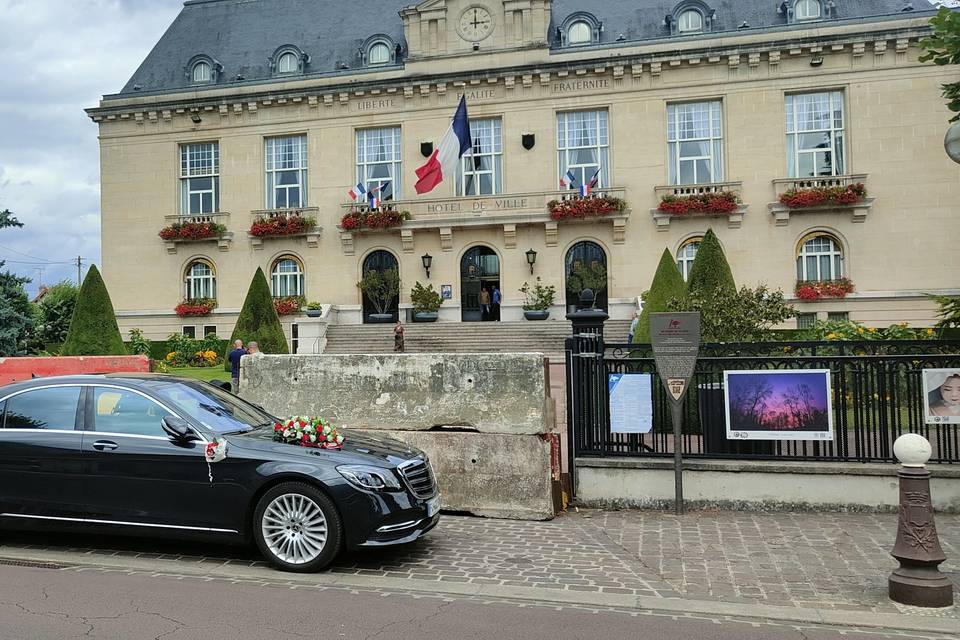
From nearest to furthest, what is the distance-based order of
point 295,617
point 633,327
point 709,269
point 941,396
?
point 295,617 → point 941,396 → point 709,269 → point 633,327

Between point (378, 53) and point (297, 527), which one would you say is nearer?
point (297, 527)

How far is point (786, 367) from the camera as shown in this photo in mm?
8648

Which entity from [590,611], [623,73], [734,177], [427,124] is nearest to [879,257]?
[734,177]

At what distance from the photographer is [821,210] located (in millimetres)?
29484

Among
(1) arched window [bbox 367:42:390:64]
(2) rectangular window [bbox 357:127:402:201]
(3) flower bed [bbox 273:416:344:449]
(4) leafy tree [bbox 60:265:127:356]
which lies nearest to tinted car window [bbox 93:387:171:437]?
(3) flower bed [bbox 273:416:344:449]

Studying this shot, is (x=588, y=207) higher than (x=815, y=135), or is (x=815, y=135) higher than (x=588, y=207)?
(x=815, y=135)

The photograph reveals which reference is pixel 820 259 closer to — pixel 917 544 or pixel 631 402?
pixel 631 402

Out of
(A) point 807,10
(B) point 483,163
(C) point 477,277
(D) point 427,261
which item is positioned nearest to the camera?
(A) point 807,10

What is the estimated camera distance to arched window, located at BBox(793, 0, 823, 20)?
31.1 m

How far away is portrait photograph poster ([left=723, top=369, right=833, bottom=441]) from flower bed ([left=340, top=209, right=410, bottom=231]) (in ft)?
82.9

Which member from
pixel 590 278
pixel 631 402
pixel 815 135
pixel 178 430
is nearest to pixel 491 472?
pixel 631 402

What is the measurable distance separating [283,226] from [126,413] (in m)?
28.0

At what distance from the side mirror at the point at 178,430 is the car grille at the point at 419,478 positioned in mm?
1940

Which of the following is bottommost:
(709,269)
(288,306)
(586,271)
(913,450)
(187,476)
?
(187,476)
